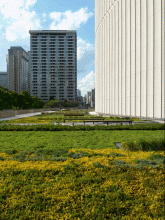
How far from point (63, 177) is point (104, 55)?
41.2 m

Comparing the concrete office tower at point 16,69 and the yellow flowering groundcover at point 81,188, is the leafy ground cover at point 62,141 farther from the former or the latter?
the concrete office tower at point 16,69

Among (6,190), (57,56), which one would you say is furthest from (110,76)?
(57,56)

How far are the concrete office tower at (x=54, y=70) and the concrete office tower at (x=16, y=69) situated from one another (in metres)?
46.1

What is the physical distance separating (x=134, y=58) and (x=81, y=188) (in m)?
27.4

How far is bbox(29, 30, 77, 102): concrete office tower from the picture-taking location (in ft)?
440

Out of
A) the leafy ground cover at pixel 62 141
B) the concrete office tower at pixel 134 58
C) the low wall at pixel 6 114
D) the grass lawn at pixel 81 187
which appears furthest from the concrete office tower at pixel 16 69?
the grass lawn at pixel 81 187

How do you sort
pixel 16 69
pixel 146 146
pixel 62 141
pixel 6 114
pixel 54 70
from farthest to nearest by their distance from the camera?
pixel 16 69, pixel 54 70, pixel 6 114, pixel 62 141, pixel 146 146

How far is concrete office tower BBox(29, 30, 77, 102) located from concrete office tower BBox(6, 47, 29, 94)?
46070 mm

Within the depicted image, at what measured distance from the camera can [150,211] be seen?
3418mm

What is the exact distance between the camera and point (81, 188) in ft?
14.2

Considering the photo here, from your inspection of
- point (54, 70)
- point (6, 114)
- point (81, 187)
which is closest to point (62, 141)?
point (81, 187)

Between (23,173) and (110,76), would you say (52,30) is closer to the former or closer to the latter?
(110,76)

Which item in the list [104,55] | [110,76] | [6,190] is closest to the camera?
[6,190]

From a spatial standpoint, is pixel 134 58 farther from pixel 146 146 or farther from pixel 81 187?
pixel 81 187
